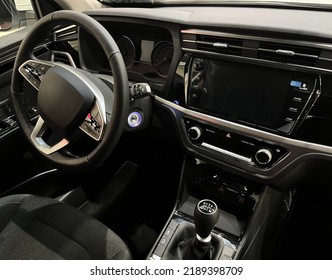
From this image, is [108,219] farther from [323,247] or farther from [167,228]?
[323,247]

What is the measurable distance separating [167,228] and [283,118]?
612 mm

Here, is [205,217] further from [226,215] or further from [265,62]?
[265,62]

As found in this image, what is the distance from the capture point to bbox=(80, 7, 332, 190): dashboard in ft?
2.96

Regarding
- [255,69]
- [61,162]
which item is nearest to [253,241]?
[255,69]

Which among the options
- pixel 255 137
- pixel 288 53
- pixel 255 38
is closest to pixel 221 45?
pixel 255 38

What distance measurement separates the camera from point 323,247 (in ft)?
4.69

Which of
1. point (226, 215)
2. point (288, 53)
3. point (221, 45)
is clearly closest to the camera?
point (288, 53)

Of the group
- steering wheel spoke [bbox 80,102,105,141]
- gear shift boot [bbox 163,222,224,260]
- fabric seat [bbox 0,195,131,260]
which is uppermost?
steering wheel spoke [bbox 80,102,105,141]

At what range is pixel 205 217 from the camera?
36.9 inches

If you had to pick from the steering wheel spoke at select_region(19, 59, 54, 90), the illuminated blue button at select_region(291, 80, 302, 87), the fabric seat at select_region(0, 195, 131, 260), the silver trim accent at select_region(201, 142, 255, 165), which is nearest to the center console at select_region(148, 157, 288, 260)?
the silver trim accent at select_region(201, 142, 255, 165)

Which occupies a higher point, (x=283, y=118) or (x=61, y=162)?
(x=283, y=118)

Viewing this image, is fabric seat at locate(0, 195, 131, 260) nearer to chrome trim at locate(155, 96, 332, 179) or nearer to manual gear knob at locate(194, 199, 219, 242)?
manual gear knob at locate(194, 199, 219, 242)

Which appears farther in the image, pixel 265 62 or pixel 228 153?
pixel 228 153

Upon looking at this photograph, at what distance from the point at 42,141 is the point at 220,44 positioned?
2.14 feet
